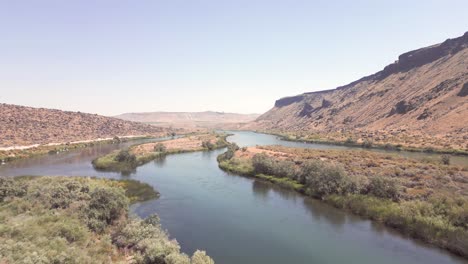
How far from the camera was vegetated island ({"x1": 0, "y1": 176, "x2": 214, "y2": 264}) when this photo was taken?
19391 mm

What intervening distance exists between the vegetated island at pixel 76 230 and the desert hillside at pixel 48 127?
8315 cm

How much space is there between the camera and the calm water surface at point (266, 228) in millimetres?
25672

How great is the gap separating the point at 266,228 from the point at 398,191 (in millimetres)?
17673

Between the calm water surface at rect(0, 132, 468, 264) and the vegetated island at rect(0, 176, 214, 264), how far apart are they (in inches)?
188

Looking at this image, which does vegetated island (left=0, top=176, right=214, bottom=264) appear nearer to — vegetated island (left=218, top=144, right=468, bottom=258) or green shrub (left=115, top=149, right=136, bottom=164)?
vegetated island (left=218, top=144, right=468, bottom=258)

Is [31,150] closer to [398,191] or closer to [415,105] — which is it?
[398,191]

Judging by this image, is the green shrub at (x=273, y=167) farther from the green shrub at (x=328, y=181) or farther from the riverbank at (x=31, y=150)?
the riverbank at (x=31, y=150)

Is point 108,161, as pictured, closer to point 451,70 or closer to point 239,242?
point 239,242

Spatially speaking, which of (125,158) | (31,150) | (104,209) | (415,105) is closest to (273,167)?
(104,209)

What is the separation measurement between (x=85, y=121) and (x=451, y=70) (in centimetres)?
18760

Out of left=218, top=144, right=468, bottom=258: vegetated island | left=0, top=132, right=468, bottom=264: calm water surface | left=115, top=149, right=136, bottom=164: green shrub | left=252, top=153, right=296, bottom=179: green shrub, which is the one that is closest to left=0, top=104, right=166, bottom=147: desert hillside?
left=115, top=149, right=136, bottom=164: green shrub

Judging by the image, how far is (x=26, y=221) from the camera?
2534 centimetres

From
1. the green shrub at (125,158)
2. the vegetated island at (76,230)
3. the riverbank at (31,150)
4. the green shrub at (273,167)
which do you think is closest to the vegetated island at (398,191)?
the green shrub at (273,167)

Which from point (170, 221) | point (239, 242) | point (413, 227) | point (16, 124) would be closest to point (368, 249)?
point (413, 227)
